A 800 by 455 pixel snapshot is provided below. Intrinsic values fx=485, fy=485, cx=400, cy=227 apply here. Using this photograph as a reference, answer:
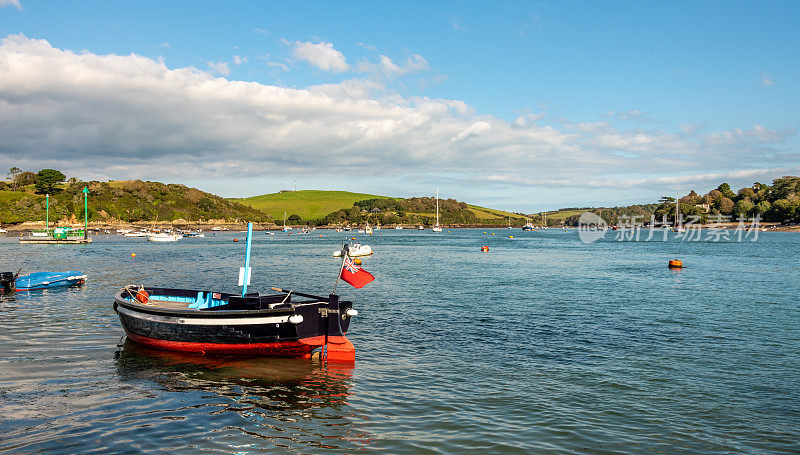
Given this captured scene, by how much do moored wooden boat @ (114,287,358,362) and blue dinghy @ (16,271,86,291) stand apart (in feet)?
79.8

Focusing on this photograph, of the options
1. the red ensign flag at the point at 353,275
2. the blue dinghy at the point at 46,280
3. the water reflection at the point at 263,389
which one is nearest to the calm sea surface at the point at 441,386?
the water reflection at the point at 263,389

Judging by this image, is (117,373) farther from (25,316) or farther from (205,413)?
(25,316)

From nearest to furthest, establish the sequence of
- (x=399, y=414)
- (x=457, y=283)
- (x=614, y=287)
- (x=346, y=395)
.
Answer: (x=399, y=414) → (x=346, y=395) → (x=614, y=287) → (x=457, y=283)

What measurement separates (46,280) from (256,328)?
3014 cm

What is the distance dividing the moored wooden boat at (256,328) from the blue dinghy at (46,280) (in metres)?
24.3

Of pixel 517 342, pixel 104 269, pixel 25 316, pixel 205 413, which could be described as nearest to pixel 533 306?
pixel 517 342

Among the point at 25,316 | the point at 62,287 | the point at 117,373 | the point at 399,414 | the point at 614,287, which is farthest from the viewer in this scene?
the point at 614,287

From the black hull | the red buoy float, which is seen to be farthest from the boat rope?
the black hull

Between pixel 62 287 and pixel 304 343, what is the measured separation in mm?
31163

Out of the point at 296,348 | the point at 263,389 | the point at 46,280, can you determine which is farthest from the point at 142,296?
the point at 46,280

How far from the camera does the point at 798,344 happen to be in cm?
2120

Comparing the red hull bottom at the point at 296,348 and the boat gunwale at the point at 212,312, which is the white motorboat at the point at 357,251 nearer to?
the boat gunwale at the point at 212,312

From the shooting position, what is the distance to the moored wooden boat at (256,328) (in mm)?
17641

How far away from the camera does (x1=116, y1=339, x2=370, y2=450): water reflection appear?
1216 centimetres
